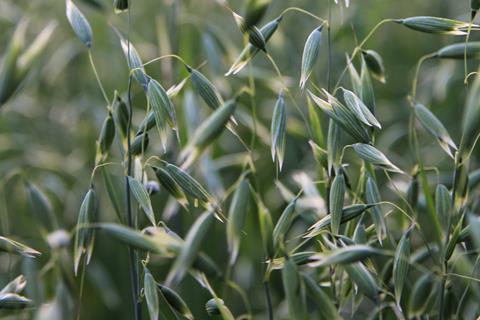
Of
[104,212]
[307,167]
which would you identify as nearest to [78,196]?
[104,212]

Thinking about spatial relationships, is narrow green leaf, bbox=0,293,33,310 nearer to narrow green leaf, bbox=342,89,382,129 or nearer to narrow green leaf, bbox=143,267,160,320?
narrow green leaf, bbox=143,267,160,320

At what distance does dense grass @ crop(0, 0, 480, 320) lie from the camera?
0.88m

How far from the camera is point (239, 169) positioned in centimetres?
184

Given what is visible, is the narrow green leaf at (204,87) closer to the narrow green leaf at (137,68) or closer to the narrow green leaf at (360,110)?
the narrow green leaf at (137,68)

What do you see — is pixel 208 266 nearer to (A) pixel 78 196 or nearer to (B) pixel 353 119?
(B) pixel 353 119

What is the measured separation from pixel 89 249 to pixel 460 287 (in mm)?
882

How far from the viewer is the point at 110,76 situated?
2.49m

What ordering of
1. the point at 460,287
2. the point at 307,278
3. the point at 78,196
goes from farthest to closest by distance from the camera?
the point at 78,196
the point at 460,287
the point at 307,278

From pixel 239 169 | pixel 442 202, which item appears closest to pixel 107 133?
pixel 442 202

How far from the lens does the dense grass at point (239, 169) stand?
0.88 metres

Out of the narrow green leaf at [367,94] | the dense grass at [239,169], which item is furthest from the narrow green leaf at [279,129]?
the narrow green leaf at [367,94]

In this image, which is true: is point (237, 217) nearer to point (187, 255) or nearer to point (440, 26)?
point (187, 255)

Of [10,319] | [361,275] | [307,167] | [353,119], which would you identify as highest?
[353,119]

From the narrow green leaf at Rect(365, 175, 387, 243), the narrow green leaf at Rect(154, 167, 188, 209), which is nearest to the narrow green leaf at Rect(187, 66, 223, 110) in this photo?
the narrow green leaf at Rect(154, 167, 188, 209)
